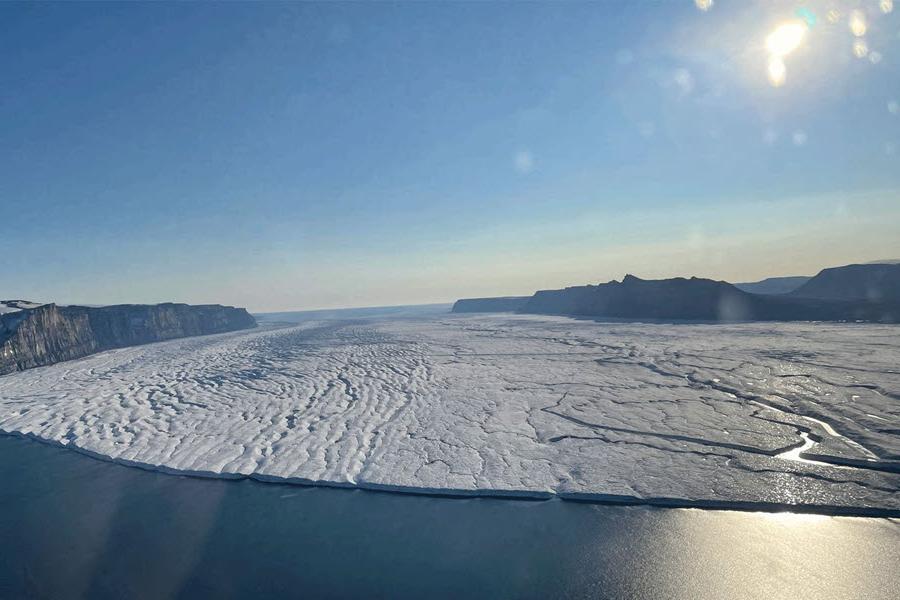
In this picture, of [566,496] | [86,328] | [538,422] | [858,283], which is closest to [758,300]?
[858,283]

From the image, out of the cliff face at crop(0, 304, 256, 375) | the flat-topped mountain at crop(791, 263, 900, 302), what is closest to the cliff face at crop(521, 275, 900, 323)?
the flat-topped mountain at crop(791, 263, 900, 302)

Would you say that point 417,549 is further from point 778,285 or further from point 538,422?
point 778,285

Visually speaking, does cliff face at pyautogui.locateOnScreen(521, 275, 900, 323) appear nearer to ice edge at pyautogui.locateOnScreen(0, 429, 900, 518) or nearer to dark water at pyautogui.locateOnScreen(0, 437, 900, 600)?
ice edge at pyautogui.locateOnScreen(0, 429, 900, 518)

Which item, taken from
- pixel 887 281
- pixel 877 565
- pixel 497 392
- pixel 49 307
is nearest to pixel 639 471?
pixel 877 565

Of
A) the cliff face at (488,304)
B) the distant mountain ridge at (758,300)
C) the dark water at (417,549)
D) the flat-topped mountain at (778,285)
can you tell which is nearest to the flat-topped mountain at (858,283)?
the distant mountain ridge at (758,300)

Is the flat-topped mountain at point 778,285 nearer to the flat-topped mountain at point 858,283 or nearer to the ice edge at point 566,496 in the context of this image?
the flat-topped mountain at point 858,283

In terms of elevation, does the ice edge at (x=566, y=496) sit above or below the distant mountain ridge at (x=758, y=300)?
below
